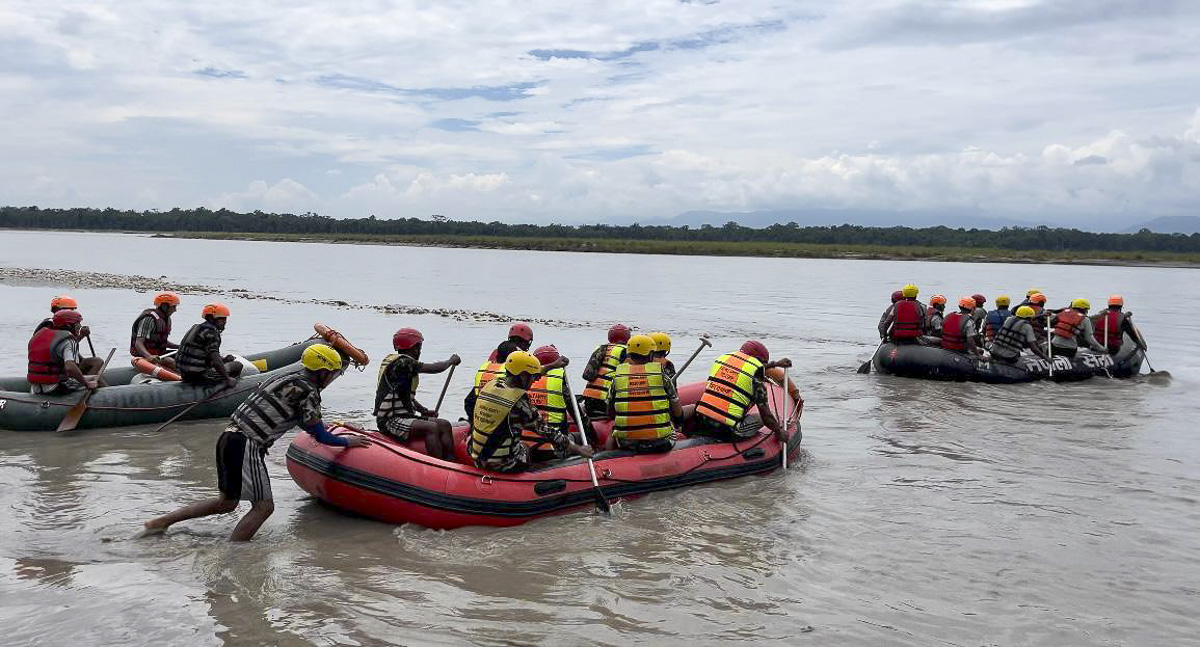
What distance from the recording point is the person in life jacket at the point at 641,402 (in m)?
8.63

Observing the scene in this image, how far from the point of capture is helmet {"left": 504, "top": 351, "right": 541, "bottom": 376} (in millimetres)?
7336

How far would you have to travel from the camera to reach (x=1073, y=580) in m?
7.02

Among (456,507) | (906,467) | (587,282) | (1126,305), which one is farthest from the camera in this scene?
(587,282)

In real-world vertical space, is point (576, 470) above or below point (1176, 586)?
A: above

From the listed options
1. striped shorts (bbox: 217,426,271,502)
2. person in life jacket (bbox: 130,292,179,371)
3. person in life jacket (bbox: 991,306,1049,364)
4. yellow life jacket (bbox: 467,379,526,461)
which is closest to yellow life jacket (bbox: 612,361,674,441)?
yellow life jacket (bbox: 467,379,526,461)

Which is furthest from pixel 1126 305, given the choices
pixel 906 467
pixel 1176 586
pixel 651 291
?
pixel 1176 586

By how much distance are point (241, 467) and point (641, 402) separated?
3.51 metres

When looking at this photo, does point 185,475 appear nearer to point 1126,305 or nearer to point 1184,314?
point 1184,314

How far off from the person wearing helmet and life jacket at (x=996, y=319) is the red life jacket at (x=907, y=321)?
184cm

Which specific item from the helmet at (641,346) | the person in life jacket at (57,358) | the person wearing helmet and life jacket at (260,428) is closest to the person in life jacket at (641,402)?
the helmet at (641,346)

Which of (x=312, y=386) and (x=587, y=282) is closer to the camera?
(x=312, y=386)

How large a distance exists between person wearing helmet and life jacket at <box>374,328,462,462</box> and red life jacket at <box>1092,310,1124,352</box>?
47.2 feet

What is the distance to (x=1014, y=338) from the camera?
16.4 m

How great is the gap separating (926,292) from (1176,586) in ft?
119
